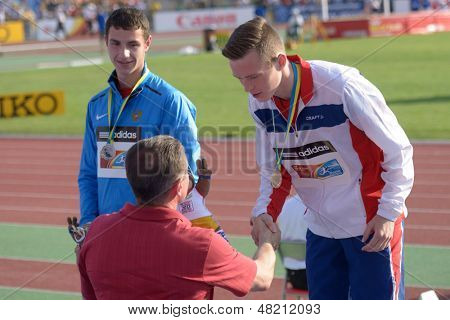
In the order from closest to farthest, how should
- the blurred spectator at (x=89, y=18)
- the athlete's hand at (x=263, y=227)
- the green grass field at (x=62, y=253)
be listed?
1. the athlete's hand at (x=263, y=227)
2. the green grass field at (x=62, y=253)
3. the blurred spectator at (x=89, y=18)

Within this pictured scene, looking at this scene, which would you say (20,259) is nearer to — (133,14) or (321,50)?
(133,14)

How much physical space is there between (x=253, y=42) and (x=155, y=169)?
80 centimetres

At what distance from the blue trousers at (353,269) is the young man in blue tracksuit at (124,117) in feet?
2.73

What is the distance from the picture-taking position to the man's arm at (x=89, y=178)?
4727 millimetres

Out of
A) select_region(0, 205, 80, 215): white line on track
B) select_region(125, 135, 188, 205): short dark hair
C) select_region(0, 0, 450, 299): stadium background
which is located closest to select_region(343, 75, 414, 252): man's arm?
select_region(125, 135, 188, 205): short dark hair

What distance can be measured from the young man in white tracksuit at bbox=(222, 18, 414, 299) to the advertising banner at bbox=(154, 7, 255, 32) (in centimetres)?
3958

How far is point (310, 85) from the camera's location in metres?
3.89

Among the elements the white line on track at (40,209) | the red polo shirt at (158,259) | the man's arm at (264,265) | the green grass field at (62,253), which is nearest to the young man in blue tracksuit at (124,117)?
the man's arm at (264,265)

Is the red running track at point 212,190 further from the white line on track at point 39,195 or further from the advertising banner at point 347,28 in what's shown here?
the advertising banner at point 347,28

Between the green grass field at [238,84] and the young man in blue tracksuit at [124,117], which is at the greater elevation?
the young man in blue tracksuit at [124,117]

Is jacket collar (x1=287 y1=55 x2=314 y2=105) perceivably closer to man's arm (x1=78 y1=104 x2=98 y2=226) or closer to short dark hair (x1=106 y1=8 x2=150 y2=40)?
short dark hair (x1=106 y1=8 x2=150 y2=40)

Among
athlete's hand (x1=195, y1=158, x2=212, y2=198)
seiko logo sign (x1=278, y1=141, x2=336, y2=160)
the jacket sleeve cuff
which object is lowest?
athlete's hand (x1=195, y1=158, x2=212, y2=198)

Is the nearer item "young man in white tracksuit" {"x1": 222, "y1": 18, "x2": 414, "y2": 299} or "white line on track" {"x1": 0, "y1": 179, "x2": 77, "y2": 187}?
"young man in white tracksuit" {"x1": 222, "y1": 18, "x2": 414, "y2": 299}

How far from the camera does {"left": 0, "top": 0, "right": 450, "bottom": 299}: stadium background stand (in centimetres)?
732
